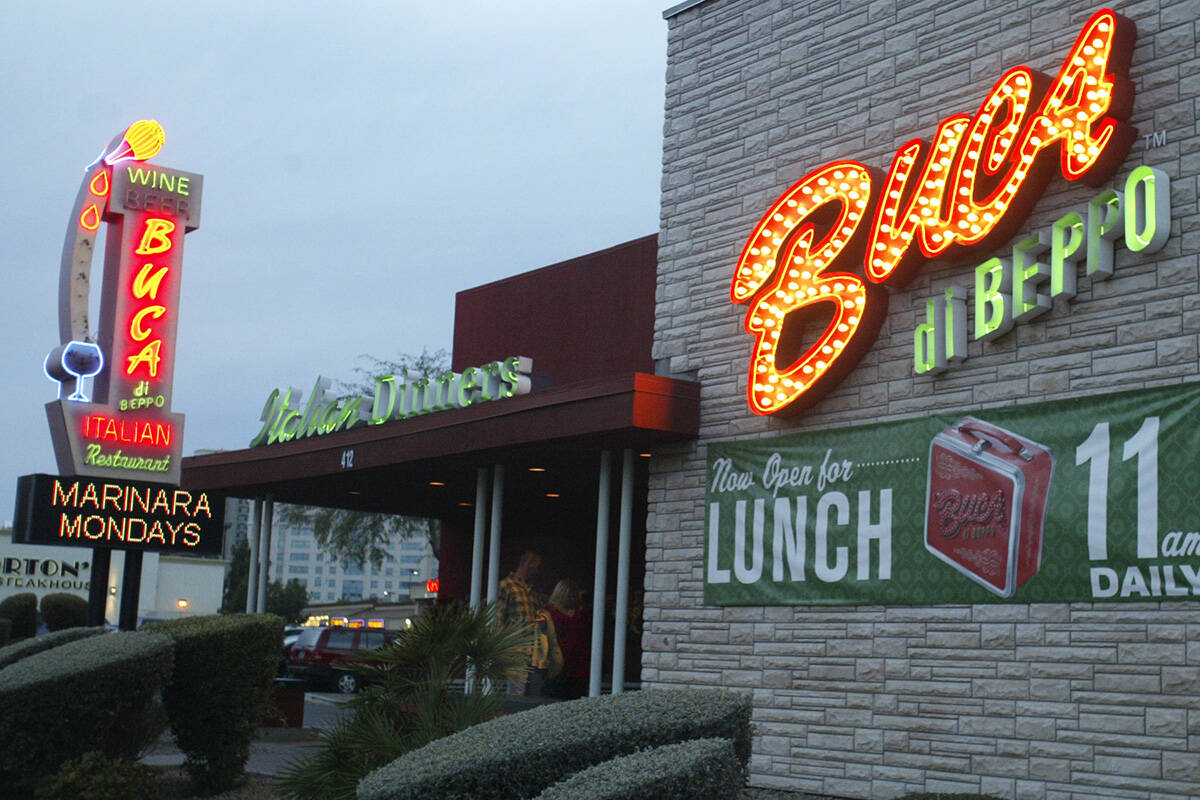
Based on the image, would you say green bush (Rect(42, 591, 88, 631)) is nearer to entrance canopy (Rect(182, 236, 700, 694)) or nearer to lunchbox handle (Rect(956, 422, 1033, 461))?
entrance canopy (Rect(182, 236, 700, 694))

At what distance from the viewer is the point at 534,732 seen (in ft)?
22.9

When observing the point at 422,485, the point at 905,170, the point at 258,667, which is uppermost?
the point at 905,170

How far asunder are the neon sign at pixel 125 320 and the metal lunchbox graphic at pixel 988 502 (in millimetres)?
18070

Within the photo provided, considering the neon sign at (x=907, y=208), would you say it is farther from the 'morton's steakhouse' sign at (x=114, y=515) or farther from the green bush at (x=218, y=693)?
the 'morton's steakhouse' sign at (x=114, y=515)

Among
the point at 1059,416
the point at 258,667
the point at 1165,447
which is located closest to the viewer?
the point at 1165,447

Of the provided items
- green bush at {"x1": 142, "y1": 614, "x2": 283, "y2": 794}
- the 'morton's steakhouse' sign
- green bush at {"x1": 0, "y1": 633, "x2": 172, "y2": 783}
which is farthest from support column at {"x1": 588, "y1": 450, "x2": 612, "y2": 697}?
the 'morton's steakhouse' sign

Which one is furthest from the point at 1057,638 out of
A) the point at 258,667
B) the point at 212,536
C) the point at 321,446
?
the point at 212,536

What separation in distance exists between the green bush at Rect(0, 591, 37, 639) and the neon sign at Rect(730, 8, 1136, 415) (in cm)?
2482

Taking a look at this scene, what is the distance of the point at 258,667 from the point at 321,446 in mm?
5328

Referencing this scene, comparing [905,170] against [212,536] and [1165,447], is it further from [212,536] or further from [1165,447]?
[212,536]

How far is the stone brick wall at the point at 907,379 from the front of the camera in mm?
9641

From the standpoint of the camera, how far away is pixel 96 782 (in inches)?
446

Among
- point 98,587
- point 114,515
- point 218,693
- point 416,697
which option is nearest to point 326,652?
point 98,587

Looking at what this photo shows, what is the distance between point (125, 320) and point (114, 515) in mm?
4627
